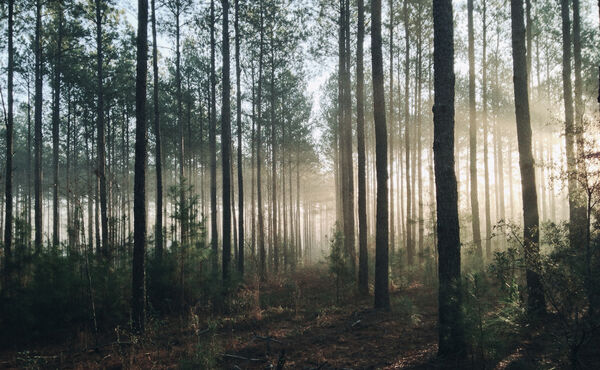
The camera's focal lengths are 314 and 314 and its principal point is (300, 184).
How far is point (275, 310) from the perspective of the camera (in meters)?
9.85

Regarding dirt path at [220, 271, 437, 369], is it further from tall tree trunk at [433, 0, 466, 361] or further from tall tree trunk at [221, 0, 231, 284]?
tall tree trunk at [221, 0, 231, 284]

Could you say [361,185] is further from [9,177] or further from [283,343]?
[9,177]

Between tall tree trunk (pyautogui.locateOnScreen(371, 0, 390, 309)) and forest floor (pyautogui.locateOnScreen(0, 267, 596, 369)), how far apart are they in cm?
66

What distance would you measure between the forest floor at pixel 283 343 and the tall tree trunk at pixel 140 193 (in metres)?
0.72

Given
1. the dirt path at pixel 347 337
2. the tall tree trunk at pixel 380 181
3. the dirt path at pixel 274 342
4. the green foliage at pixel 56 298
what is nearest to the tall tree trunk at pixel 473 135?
the dirt path at pixel 347 337

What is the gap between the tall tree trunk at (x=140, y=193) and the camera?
7637 millimetres

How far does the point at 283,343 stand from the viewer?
22.8 feet

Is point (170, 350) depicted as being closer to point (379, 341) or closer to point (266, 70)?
point (379, 341)

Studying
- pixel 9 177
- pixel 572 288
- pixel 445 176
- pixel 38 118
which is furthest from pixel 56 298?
pixel 38 118

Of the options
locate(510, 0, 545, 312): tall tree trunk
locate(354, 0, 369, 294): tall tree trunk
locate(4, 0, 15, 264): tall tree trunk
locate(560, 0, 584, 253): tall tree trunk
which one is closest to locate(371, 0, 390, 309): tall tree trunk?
locate(354, 0, 369, 294): tall tree trunk

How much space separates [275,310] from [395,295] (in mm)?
4155

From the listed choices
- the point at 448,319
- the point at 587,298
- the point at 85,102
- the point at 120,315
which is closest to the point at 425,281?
the point at 448,319

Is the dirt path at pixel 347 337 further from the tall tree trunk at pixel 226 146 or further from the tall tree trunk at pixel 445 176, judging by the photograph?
the tall tree trunk at pixel 226 146

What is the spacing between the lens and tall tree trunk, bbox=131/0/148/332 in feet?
25.1
